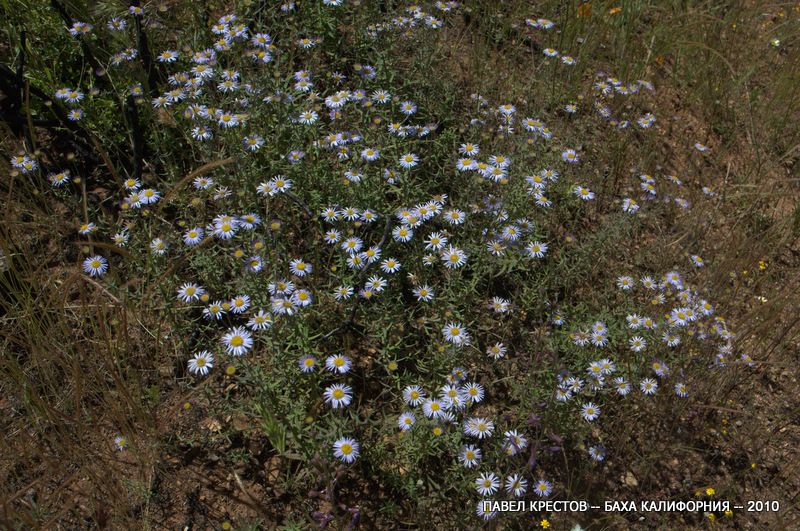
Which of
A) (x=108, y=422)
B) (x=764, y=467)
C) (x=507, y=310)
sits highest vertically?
(x=507, y=310)

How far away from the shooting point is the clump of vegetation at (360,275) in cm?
264

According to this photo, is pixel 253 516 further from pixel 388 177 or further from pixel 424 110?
pixel 424 110

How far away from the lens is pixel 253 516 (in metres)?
2.59

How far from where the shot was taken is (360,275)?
299cm

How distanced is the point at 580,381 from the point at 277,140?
219cm

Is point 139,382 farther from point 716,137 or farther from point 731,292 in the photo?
point 716,137

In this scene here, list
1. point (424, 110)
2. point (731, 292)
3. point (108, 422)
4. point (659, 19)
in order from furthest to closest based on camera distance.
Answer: point (659, 19) < point (424, 110) < point (731, 292) < point (108, 422)

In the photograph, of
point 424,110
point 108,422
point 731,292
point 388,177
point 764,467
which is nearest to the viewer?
point 108,422

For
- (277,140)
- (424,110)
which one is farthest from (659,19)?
(277,140)

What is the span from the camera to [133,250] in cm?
322

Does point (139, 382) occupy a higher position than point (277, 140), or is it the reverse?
point (277, 140)

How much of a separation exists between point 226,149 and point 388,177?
101 centimetres

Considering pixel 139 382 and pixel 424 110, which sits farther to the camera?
pixel 424 110

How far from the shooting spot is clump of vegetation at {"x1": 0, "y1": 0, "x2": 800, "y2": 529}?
264 centimetres
